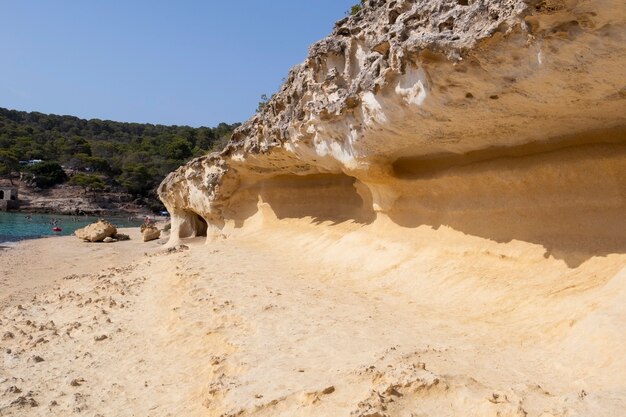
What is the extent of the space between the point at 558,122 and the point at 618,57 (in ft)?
4.11

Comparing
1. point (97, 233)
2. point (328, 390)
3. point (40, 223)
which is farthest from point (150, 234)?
point (328, 390)

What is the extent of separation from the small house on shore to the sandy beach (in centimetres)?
4030

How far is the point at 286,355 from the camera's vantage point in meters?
4.00

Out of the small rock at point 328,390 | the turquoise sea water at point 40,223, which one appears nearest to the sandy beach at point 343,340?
the small rock at point 328,390

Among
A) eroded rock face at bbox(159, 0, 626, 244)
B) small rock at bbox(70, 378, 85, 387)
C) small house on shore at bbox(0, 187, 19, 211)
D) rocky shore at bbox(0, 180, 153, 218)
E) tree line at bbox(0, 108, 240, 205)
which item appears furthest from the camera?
tree line at bbox(0, 108, 240, 205)

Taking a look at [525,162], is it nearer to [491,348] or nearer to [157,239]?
[491,348]

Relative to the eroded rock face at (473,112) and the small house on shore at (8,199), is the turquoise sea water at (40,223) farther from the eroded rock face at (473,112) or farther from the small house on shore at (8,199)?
the eroded rock face at (473,112)

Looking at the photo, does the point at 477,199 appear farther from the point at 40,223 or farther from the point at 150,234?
the point at 40,223

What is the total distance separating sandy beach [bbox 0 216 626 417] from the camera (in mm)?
2873

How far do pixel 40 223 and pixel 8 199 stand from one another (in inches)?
427

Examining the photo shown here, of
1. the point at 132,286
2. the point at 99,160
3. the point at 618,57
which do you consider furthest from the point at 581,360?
the point at 99,160

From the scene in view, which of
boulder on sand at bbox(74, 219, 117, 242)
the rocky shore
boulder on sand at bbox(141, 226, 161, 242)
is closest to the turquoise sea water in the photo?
the rocky shore

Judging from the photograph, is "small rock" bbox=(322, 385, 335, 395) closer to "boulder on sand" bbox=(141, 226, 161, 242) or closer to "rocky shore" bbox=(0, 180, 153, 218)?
"boulder on sand" bbox=(141, 226, 161, 242)

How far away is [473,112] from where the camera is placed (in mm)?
4688
